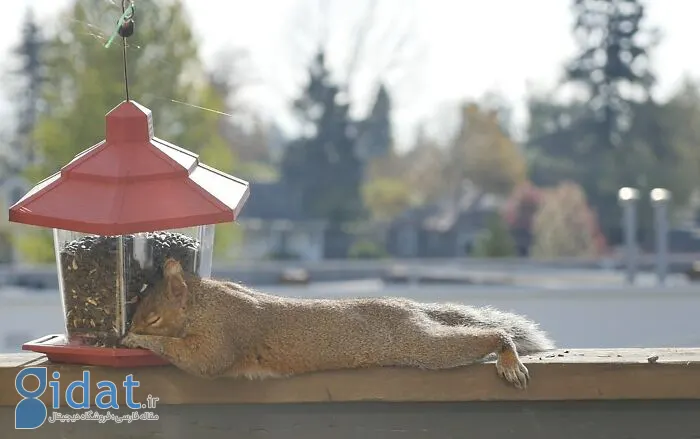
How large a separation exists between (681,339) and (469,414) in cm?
709

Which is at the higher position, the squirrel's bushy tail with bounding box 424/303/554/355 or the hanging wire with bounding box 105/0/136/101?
the hanging wire with bounding box 105/0/136/101

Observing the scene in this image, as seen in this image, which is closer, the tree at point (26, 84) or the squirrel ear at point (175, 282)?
the squirrel ear at point (175, 282)

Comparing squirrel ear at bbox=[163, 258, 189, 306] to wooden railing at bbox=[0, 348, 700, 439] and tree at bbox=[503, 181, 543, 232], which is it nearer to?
wooden railing at bbox=[0, 348, 700, 439]

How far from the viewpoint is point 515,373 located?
2.69m

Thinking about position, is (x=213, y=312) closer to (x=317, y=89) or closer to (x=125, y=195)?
(x=125, y=195)

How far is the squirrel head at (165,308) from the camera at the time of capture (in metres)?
2.82

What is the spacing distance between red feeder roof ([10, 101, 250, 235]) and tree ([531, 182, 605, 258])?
29.0m

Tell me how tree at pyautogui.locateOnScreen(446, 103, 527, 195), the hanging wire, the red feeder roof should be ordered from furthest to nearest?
1. tree at pyautogui.locateOnScreen(446, 103, 527, 195)
2. the hanging wire
3. the red feeder roof

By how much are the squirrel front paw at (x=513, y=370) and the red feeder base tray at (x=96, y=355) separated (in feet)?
2.76

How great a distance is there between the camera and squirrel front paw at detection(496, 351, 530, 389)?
8.80 ft

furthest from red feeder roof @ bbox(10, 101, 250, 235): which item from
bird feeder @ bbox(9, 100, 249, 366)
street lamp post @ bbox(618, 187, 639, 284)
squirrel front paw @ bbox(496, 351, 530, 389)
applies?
street lamp post @ bbox(618, 187, 639, 284)

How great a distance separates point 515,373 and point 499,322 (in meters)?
0.34

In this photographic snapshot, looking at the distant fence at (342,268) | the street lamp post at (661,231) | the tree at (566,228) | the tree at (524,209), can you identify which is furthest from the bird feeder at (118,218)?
the tree at (524,209)

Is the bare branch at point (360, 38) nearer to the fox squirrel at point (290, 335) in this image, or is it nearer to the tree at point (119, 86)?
the tree at point (119, 86)
